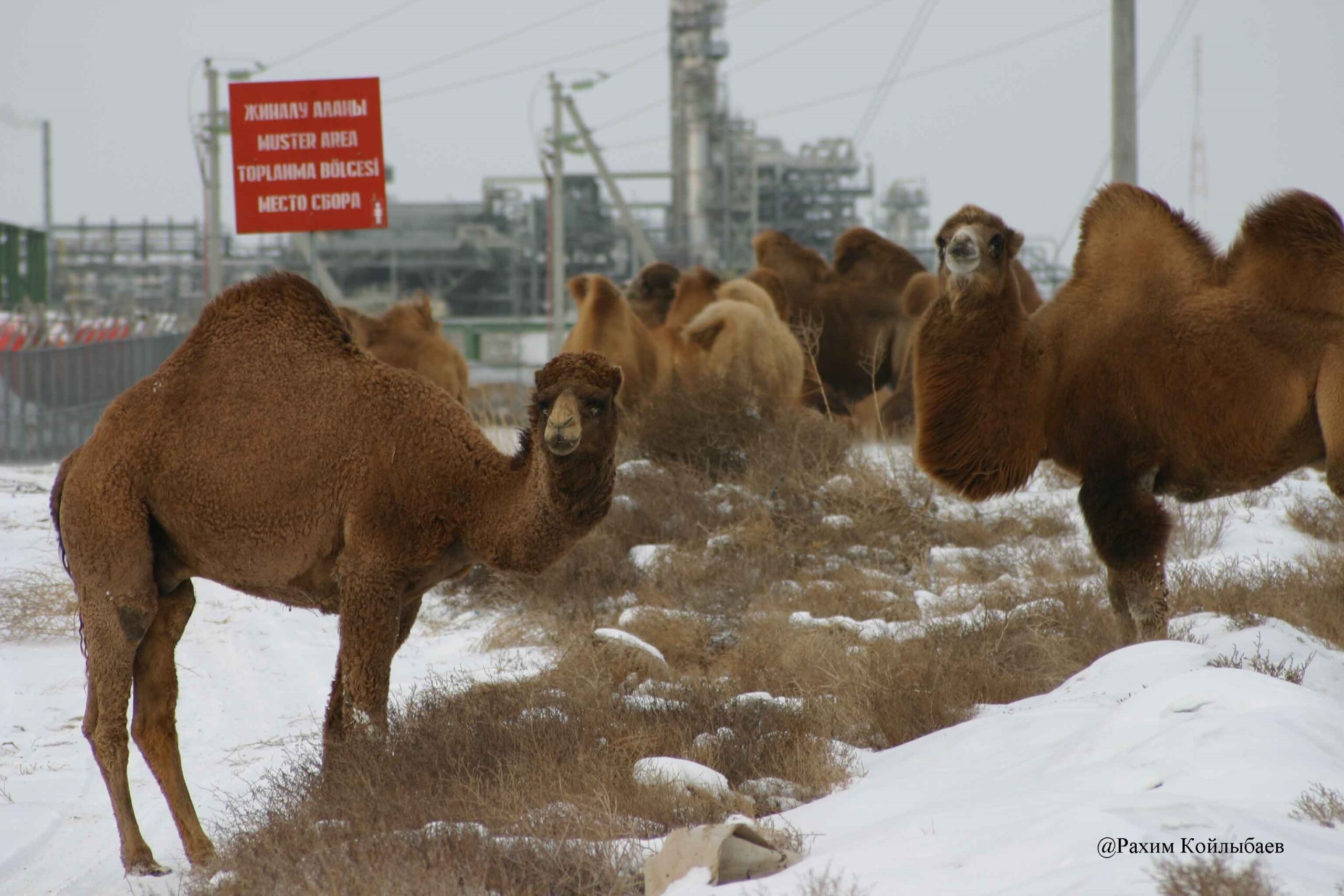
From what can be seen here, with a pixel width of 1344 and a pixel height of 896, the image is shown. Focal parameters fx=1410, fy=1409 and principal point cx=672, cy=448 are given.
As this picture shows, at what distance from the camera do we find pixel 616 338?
561 inches

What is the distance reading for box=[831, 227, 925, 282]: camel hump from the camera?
1723cm

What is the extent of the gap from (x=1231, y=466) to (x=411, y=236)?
55.5 m

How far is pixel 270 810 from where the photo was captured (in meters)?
5.19

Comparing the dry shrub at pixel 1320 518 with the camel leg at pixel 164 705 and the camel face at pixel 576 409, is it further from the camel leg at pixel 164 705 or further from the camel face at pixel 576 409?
the camel leg at pixel 164 705

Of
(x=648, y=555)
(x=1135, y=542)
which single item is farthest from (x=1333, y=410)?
(x=648, y=555)

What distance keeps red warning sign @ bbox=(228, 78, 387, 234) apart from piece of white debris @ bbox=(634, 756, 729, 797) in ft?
50.0

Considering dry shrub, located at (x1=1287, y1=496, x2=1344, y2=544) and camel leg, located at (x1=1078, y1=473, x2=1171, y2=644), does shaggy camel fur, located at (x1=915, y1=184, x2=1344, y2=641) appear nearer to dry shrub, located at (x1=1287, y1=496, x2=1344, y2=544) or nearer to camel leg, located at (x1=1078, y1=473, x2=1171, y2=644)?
camel leg, located at (x1=1078, y1=473, x2=1171, y2=644)

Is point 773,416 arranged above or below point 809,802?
above

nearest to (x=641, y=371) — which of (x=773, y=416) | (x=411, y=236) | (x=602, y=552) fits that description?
(x=773, y=416)

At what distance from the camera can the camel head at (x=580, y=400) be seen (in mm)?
5172

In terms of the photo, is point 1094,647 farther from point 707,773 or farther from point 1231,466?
point 707,773

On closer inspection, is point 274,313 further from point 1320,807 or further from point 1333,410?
point 1333,410

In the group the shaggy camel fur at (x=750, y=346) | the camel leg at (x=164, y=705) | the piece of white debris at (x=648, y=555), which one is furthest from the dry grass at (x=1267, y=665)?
the shaggy camel fur at (x=750, y=346)

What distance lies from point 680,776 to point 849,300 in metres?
12.5
